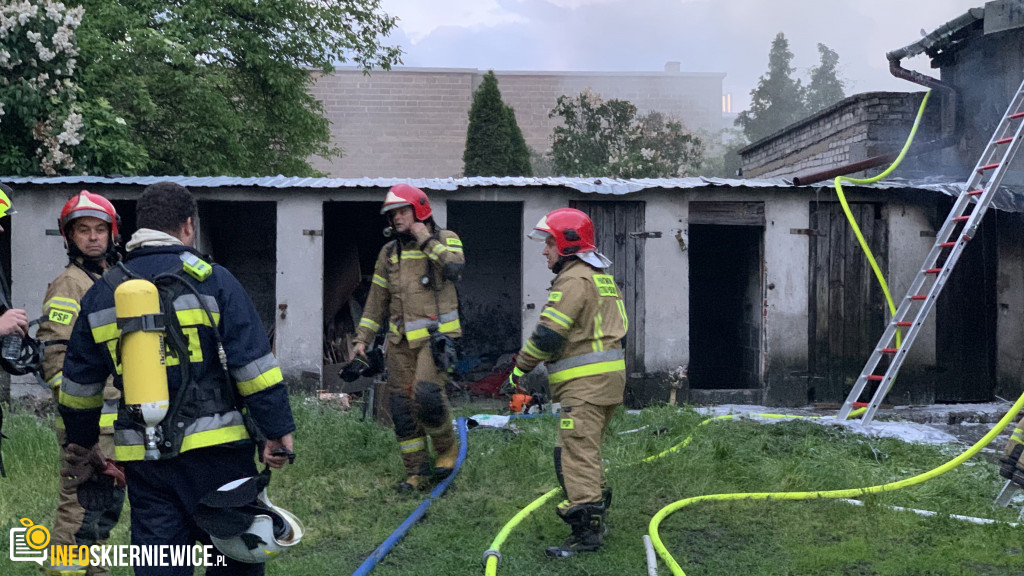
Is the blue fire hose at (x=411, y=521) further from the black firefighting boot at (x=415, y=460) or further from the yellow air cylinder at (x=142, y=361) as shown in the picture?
the yellow air cylinder at (x=142, y=361)

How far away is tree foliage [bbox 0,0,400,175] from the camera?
12648 mm

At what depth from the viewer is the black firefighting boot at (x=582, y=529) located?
476 centimetres

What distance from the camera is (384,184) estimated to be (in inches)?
385

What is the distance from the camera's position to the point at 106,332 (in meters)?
3.18

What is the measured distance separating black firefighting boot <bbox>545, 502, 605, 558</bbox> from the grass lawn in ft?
0.27

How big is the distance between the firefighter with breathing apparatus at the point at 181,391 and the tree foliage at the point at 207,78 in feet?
30.6

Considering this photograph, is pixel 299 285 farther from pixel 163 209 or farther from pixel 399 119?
pixel 399 119

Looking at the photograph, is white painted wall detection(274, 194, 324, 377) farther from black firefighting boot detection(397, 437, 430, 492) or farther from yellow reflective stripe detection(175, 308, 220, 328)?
yellow reflective stripe detection(175, 308, 220, 328)

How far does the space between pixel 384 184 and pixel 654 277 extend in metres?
3.45

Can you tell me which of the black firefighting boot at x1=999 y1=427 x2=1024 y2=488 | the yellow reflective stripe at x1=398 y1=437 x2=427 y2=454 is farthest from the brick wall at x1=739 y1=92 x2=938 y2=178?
the yellow reflective stripe at x1=398 y1=437 x2=427 y2=454

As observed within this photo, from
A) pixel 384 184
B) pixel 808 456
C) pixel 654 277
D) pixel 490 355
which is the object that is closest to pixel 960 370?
pixel 654 277

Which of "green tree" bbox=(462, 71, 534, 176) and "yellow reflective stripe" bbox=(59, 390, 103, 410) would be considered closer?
"yellow reflective stripe" bbox=(59, 390, 103, 410)

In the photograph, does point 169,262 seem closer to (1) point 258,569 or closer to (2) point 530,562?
(1) point 258,569

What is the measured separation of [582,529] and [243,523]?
235 cm
